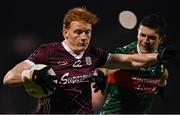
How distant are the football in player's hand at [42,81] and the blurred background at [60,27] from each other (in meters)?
5.06

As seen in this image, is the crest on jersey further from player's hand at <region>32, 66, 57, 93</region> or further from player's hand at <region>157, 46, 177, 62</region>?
player's hand at <region>157, 46, 177, 62</region>

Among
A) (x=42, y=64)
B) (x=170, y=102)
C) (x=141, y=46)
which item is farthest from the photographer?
(x=170, y=102)

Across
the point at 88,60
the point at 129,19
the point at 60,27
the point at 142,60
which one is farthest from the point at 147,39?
the point at 129,19

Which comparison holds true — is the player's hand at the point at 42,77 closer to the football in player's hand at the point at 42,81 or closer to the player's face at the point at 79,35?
the football in player's hand at the point at 42,81

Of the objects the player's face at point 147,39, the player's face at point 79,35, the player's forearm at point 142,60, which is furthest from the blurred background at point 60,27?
the player's face at point 79,35

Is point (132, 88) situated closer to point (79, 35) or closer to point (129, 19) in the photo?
point (79, 35)

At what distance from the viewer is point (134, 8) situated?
10438 millimetres

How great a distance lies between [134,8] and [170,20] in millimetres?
724

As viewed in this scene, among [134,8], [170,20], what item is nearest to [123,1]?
[134,8]

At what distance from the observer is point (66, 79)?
5.08 m

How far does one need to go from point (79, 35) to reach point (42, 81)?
622mm

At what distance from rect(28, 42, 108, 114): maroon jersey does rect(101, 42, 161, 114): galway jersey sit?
2.62ft

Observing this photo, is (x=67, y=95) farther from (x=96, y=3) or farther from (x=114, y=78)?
(x=96, y=3)

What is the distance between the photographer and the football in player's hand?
4.69 meters
